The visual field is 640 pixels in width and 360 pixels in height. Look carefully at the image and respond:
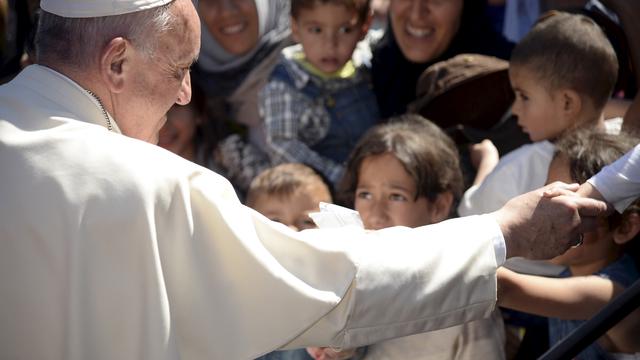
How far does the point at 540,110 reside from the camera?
4.39m

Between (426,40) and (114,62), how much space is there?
2571mm

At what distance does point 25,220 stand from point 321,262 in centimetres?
79

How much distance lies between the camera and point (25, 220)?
Answer: 288 cm

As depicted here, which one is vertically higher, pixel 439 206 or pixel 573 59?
pixel 573 59

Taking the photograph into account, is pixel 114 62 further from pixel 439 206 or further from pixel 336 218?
pixel 439 206

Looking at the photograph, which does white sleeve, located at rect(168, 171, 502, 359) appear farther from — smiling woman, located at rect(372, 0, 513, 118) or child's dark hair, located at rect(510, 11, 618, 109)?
smiling woman, located at rect(372, 0, 513, 118)

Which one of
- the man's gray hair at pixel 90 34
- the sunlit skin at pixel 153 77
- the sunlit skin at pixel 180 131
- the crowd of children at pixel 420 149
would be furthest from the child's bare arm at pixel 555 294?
the sunlit skin at pixel 180 131

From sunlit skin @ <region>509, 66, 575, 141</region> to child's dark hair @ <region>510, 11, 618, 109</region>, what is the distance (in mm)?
29

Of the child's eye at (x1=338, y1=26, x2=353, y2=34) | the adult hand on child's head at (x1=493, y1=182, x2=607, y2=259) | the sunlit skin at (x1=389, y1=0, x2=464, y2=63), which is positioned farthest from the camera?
the child's eye at (x1=338, y1=26, x2=353, y2=34)

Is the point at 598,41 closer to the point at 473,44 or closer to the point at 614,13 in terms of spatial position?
the point at 614,13

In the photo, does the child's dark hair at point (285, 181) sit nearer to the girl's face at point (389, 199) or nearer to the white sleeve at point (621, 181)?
the girl's face at point (389, 199)

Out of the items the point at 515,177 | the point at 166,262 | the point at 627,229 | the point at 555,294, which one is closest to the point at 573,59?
the point at 515,177

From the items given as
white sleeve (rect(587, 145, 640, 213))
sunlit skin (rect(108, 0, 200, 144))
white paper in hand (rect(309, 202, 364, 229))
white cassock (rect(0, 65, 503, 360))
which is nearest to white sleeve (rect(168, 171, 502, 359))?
white cassock (rect(0, 65, 503, 360))

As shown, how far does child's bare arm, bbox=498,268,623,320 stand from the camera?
3.59 meters
